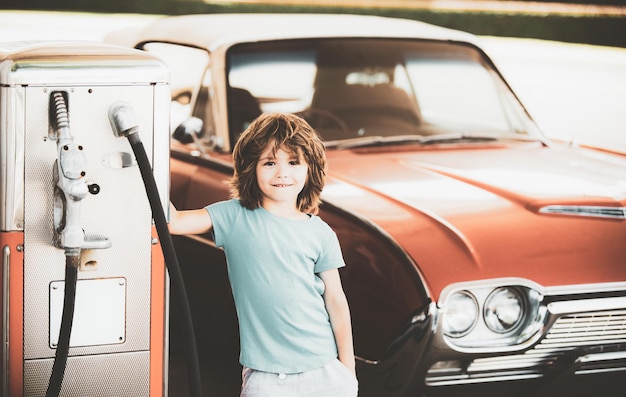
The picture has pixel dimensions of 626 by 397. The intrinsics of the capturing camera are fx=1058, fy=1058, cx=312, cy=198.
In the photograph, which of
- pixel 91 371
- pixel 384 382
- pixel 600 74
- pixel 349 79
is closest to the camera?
pixel 91 371

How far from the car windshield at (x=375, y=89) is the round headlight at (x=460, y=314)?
51.1 inches

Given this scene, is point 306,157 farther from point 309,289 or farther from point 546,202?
point 546,202

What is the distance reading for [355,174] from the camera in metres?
4.06

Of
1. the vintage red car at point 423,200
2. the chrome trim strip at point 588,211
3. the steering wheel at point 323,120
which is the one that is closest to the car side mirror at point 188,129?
the vintage red car at point 423,200

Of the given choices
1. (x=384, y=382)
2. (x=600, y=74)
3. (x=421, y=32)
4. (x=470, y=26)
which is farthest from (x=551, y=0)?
(x=384, y=382)

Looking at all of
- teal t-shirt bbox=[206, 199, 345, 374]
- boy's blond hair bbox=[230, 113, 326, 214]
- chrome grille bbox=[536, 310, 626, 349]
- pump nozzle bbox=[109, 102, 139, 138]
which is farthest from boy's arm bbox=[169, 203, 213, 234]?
chrome grille bbox=[536, 310, 626, 349]

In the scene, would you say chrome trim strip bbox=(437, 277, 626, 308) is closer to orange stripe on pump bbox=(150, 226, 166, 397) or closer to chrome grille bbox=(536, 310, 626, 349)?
chrome grille bbox=(536, 310, 626, 349)

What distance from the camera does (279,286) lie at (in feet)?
9.46

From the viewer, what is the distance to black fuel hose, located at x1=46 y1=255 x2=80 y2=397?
8.79 feet

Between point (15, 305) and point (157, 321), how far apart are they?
1.30 feet

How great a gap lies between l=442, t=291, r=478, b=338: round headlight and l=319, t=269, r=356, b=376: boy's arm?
1.71ft

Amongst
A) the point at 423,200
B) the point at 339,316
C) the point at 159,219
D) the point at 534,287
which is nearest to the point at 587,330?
the point at 534,287

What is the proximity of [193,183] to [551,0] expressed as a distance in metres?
26.9

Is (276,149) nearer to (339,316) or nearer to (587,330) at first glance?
(339,316)
